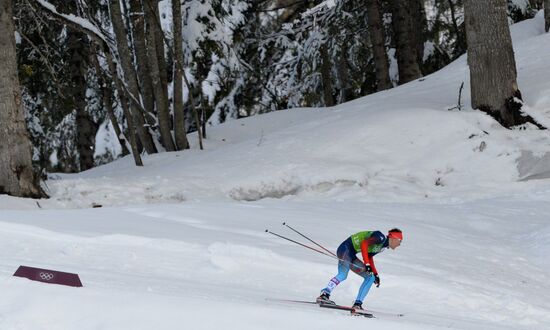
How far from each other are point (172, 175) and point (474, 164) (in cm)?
525

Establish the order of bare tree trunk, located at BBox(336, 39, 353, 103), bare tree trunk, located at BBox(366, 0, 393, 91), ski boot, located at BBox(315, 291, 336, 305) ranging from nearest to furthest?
ski boot, located at BBox(315, 291, 336, 305) < bare tree trunk, located at BBox(366, 0, 393, 91) < bare tree trunk, located at BBox(336, 39, 353, 103)

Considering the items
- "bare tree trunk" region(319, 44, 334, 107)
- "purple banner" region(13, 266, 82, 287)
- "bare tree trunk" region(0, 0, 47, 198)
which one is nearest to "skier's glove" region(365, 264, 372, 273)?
"purple banner" region(13, 266, 82, 287)

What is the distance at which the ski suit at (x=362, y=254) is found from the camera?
6043 mm

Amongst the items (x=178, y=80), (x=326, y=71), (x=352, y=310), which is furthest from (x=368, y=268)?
(x=326, y=71)

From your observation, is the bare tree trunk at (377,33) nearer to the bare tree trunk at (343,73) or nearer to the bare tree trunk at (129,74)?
the bare tree trunk at (343,73)

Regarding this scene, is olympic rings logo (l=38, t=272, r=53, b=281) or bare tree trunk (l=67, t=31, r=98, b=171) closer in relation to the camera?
olympic rings logo (l=38, t=272, r=53, b=281)

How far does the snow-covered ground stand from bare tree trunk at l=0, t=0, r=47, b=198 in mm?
428

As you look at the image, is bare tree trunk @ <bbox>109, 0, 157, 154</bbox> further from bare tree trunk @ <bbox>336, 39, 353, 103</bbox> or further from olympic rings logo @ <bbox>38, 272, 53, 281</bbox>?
olympic rings logo @ <bbox>38, 272, 53, 281</bbox>

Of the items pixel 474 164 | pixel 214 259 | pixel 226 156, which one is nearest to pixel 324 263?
pixel 214 259

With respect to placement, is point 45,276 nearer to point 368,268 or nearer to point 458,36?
point 368,268

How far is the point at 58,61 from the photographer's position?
17.2 m

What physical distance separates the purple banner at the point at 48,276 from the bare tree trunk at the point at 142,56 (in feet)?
36.4

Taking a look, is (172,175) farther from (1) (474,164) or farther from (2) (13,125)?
(1) (474,164)

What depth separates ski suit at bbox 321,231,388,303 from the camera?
19.8 feet
